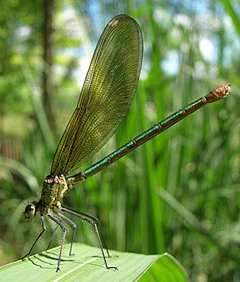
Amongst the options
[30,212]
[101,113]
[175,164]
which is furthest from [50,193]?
[175,164]

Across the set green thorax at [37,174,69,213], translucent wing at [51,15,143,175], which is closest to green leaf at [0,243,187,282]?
green thorax at [37,174,69,213]

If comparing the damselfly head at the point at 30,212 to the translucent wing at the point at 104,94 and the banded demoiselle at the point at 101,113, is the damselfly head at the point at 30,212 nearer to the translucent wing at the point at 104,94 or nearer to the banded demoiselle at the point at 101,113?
the banded demoiselle at the point at 101,113

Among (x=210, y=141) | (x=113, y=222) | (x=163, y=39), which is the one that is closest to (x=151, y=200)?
(x=113, y=222)

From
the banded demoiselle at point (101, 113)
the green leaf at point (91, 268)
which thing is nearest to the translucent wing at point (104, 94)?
the banded demoiselle at point (101, 113)

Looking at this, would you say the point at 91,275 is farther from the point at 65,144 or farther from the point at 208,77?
the point at 208,77

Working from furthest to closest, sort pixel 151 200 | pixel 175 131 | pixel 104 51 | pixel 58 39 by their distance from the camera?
pixel 58 39 < pixel 175 131 < pixel 151 200 < pixel 104 51

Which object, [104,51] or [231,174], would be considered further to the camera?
[231,174]

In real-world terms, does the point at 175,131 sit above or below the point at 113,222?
above
